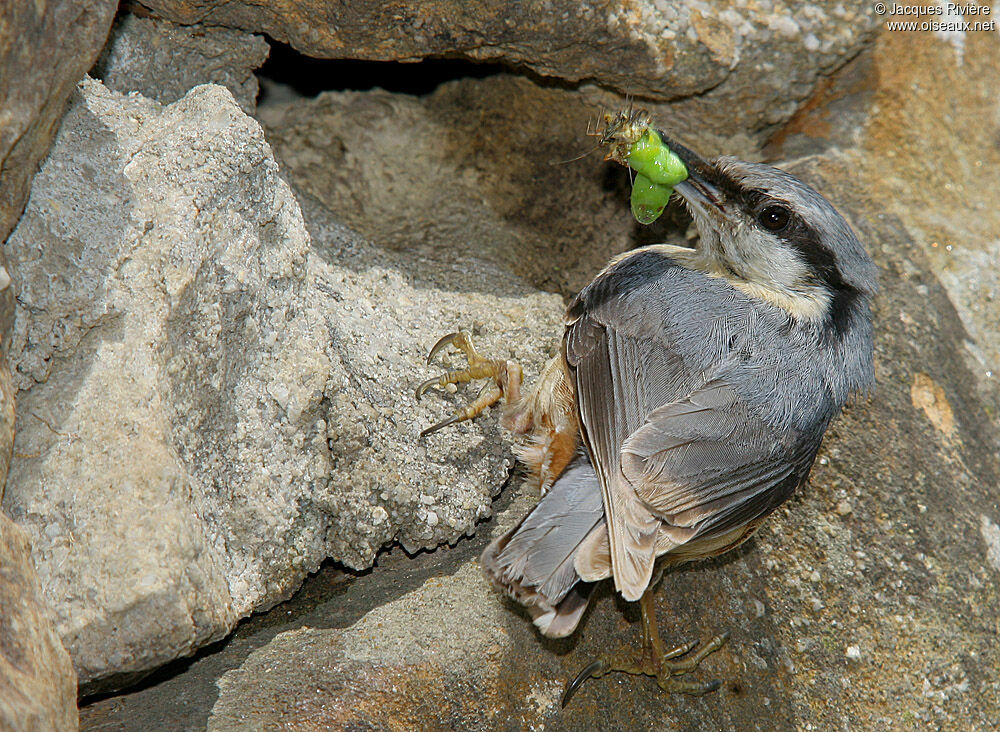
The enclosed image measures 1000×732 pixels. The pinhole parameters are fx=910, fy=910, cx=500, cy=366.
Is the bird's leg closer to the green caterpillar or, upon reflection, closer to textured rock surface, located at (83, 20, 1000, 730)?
textured rock surface, located at (83, 20, 1000, 730)

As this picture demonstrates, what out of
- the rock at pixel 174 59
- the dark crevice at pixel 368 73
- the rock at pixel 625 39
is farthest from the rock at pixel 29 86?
the dark crevice at pixel 368 73

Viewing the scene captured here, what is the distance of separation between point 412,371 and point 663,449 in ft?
3.16

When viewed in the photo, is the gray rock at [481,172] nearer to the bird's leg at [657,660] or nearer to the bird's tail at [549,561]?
the bird's tail at [549,561]

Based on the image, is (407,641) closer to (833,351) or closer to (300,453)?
(300,453)

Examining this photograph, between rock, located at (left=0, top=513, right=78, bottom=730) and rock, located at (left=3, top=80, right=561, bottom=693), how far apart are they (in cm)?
13

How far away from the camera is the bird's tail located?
2381 mm

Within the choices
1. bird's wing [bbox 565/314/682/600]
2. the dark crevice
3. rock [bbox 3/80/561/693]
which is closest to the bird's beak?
bird's wing [bbox 565/314/682/600]

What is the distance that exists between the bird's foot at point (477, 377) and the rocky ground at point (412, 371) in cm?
5

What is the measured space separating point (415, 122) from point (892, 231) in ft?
6.68

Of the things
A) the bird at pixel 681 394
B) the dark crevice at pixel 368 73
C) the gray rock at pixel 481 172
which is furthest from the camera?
the dark crevice at pixel 368 73

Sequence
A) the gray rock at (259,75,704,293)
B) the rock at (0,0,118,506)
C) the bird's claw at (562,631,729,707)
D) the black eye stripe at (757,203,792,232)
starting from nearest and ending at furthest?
the rock at (0,0,118,506)
the bird's claw at (562,631,729,707)
the black eye stripe at (757,203,792,232)
the gray rock at (259,75,704,293)

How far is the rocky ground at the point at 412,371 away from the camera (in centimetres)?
216

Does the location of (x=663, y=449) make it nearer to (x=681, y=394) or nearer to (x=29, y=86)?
(x=681, y=394)

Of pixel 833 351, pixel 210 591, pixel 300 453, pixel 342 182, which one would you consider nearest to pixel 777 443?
pixel 833 351
